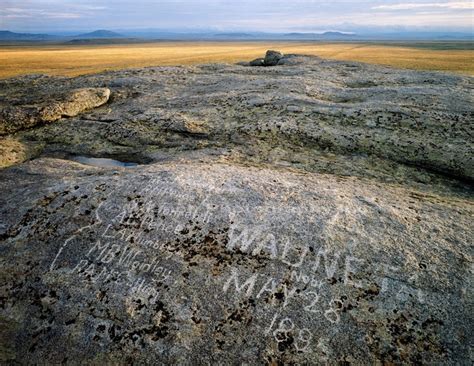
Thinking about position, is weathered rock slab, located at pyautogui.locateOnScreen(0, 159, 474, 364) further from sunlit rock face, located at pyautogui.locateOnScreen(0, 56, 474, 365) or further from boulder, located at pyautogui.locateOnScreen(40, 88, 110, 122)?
boulder, located at pyautogui.locateOnScreen(40, 88, 110, 122)

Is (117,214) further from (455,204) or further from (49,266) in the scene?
(455,204)

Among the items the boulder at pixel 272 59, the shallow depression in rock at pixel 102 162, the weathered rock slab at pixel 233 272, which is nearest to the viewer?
the weathered rock slab at pixel 233 272

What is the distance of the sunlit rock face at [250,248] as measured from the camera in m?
8.63

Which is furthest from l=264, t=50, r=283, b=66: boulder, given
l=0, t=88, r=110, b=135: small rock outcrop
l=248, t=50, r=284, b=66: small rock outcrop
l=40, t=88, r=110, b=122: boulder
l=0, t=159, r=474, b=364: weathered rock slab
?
l=0, t=159, r=474, b=364: weathered rock slab

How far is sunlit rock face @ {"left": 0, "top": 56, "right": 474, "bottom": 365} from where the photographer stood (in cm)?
863

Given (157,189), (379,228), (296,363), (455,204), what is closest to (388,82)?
(455,204)

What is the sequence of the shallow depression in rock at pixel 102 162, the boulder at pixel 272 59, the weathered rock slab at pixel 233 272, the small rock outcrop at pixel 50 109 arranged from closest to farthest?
the weathered rock slab at pixel 233 272, the shallow depression in rock at pixel 102 162, the small rock outcrop at pixel 50 109, the boulder at pixel 272 59

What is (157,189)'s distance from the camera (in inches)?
510

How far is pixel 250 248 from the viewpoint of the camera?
1066 centimetres

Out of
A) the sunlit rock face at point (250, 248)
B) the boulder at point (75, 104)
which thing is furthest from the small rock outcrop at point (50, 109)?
the sunlit rock face at point (250, 248)

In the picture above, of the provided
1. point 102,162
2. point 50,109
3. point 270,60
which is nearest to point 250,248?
point 102,162

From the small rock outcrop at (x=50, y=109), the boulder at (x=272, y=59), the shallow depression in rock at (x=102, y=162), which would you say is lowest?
the shallow depression in rock at (x=102, y=162)

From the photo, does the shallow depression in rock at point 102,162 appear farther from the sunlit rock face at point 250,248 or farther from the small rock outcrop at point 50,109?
the small rock outcrop at point 50,109

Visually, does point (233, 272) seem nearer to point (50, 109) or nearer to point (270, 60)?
point (50, 109)
